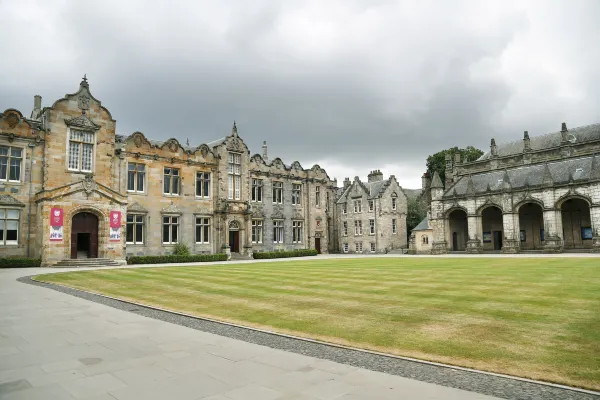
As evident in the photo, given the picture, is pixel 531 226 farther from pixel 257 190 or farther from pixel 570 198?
pixel 257 190

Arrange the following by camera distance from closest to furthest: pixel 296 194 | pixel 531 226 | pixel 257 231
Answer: pixel 257 231, pixel 531 226, pixel 296 194

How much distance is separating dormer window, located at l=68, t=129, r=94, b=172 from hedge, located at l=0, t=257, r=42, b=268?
794 centimetres

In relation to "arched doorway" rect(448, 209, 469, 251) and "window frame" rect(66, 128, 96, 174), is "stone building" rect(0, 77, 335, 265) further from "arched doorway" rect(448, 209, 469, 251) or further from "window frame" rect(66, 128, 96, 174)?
"arched doorway" rect(448, 209, 469, 251)

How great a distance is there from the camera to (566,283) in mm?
14242

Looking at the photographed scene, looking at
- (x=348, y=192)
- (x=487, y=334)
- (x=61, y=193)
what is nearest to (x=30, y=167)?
(x=61, y=193)

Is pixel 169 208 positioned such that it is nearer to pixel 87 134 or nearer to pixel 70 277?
pixel 87 134

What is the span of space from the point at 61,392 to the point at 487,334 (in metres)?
7.16

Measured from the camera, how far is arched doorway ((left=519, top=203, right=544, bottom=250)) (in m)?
50.6

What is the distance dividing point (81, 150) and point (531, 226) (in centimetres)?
4998

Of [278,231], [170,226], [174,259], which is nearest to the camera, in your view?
[174,259]

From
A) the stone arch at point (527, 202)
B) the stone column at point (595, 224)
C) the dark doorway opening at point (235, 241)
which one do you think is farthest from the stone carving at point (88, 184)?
the stone column at point (595, 224)

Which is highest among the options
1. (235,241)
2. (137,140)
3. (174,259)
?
(137,140)

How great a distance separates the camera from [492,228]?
54.7 metres

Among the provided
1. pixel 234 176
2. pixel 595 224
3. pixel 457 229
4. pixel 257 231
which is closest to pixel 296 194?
pixel 257 231
